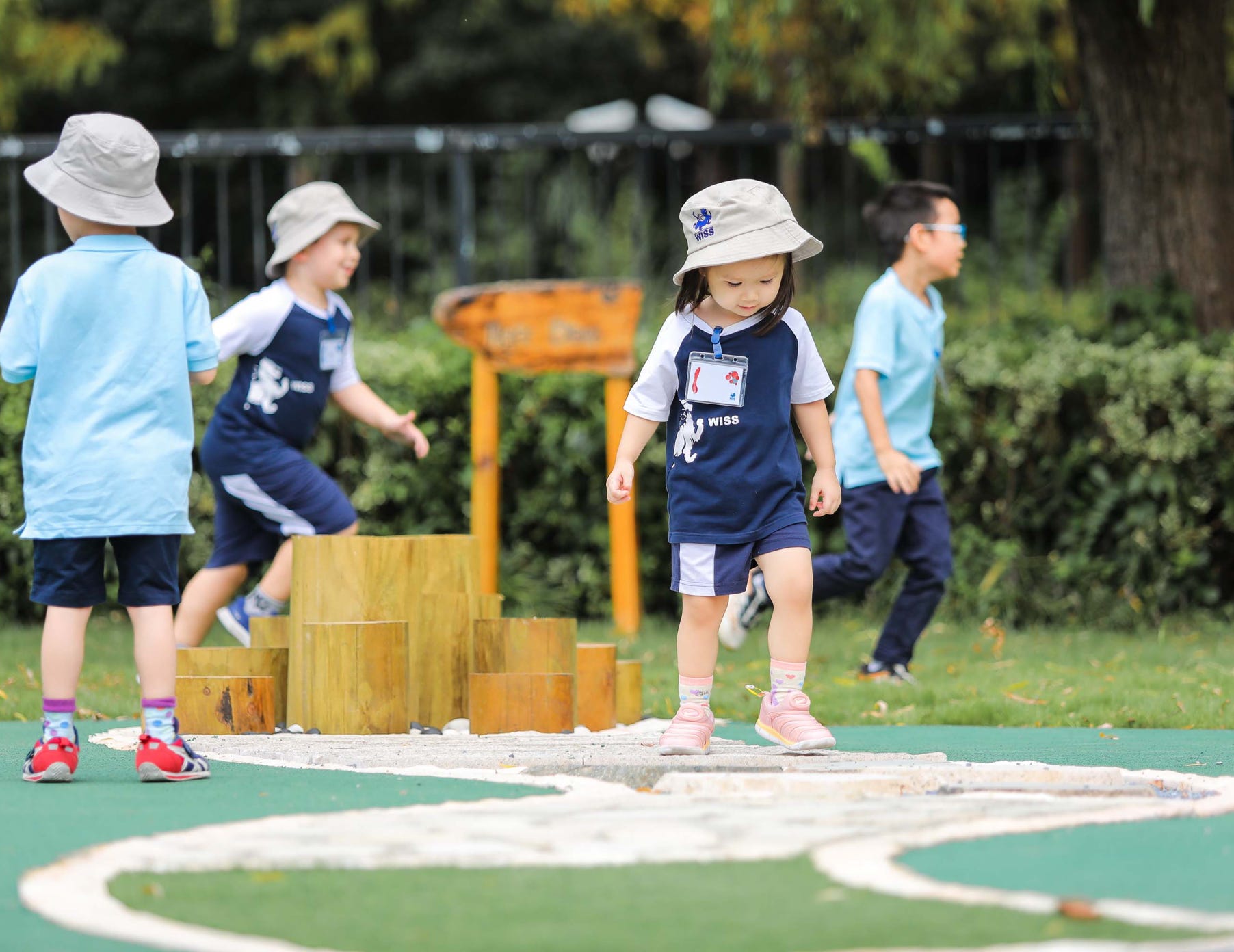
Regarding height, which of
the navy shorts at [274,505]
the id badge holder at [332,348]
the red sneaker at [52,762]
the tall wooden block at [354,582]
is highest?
the id badge holder at [332,348]

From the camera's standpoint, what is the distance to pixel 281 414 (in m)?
6.26

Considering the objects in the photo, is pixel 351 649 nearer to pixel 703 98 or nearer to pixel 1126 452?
pixel 1126 452

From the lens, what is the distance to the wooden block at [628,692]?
5.64m

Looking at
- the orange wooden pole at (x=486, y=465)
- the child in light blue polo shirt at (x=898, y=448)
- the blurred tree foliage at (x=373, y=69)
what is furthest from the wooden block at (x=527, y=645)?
the blurred tree foliage at (x=373, y=69)

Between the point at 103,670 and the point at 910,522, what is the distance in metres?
3.29

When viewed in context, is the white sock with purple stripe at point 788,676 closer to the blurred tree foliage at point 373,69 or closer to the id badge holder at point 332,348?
the id badge holder at point 332,348

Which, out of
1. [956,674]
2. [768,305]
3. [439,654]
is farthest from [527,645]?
[956,674]

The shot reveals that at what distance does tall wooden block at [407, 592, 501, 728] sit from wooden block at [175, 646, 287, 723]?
41 centimetres

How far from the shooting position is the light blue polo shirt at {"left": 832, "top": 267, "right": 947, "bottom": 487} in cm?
650

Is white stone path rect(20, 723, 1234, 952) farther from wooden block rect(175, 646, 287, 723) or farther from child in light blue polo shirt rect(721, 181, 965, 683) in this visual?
child in light blue polo shirt rect(721, 181, 965, 683)

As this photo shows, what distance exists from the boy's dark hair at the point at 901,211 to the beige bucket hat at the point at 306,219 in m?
1.97

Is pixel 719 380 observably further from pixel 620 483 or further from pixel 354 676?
pixel 354 676

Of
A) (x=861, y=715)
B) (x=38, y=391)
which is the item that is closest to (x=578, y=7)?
(x=861, y=715)

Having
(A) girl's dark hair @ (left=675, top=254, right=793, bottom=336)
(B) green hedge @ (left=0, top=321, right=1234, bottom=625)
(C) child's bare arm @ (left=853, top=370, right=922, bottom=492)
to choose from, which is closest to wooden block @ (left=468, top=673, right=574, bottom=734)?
(A) girl's dark hair @ (left=675, top=254, right=793, bottom=336)
